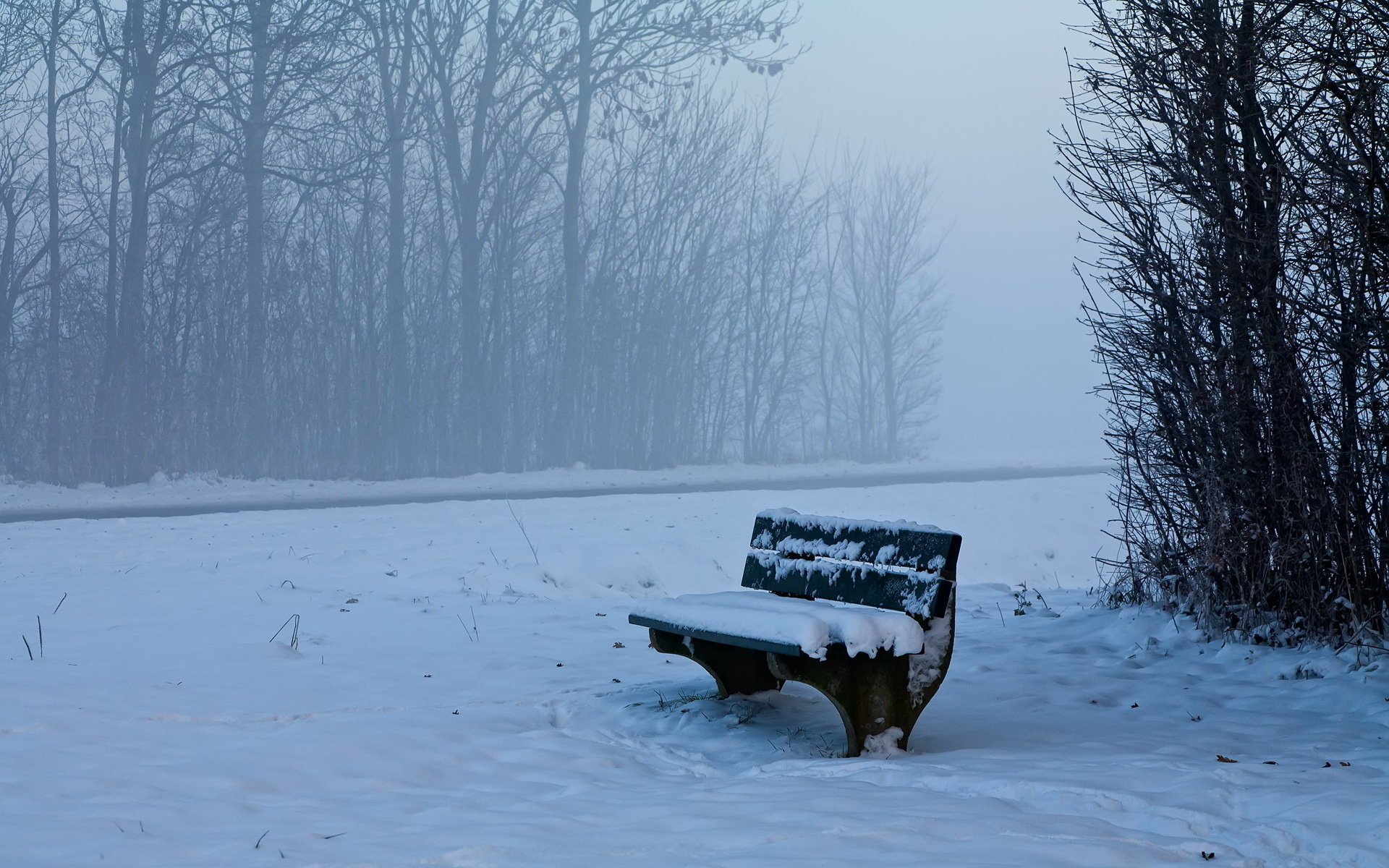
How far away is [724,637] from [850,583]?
2.18 feet

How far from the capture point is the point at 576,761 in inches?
159

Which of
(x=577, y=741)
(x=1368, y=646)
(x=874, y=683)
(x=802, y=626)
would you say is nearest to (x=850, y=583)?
(x=874, y=683)

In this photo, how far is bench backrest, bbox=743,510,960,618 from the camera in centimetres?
419

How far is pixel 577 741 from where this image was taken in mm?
4340

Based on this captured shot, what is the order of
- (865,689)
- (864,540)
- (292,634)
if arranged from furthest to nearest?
1. (292,634)
2. (864,540)
3. (865,689)

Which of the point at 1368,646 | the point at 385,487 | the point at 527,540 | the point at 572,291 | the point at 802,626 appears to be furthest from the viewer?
the point at 572,291

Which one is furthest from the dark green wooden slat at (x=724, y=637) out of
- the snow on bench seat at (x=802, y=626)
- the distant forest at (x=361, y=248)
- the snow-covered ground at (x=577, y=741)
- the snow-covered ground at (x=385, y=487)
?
the distant forest at (x=361, y=248)

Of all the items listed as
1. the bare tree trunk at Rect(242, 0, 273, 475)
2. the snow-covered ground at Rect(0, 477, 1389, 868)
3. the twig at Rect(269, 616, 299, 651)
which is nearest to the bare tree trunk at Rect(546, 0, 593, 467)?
the bare tree trunk at Rect(242, 0, 273, 475)

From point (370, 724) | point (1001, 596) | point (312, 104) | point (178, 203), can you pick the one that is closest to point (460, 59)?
point (312, 104)

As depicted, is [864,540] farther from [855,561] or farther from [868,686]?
[868,686]

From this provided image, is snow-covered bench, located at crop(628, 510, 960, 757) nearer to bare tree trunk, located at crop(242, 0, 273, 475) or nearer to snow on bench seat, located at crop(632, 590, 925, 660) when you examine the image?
snow on bench seat, located at crop(632, 590, 925, 660)

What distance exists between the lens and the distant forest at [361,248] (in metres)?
20.7

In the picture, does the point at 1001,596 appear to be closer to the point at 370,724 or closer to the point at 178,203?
the point at 370,724

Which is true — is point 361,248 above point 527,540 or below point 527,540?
above
